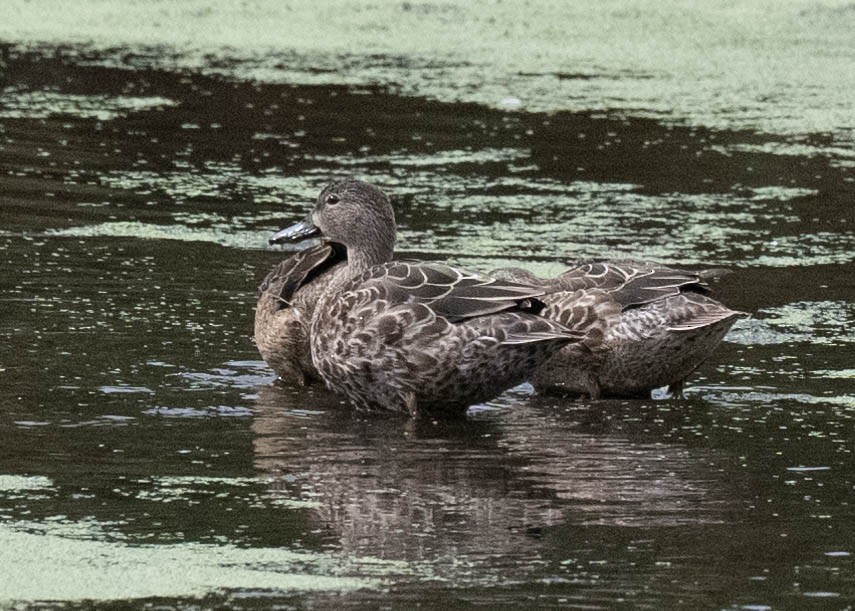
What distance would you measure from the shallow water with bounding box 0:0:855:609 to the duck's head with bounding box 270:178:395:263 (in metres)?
0.70

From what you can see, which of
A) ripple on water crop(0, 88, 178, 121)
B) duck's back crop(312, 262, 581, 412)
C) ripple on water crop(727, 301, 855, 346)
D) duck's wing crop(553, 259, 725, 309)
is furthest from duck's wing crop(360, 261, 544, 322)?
ripple on water crop(0, 88, 178, 121)

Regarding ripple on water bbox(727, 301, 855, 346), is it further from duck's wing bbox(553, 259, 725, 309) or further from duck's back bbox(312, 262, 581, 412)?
duck's back bbox(312, 262, 581, 412)

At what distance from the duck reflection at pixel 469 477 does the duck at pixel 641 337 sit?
0.84 ft

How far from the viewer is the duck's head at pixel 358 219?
7.79m

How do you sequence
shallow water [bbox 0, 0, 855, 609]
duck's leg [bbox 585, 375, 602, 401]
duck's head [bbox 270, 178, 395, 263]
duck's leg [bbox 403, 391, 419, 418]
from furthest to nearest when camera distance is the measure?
duck's head [bbox 270, 178, 395, 263] → duck's leg [bbox 585, 375, 602, 401] → duck's leg [bbox 403, 391, 419, 418] → shallow water [bbox 0, 0, 855, 609]

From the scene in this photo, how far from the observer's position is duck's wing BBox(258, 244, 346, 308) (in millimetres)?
7801

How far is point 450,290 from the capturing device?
6988 mm

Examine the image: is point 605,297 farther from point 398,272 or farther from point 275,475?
point 275,475

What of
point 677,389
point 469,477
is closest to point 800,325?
point 677,389

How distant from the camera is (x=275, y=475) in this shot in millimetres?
5980

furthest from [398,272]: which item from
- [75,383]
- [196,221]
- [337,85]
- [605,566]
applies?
[337,85]

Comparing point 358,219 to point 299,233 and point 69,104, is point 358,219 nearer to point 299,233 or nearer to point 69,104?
point 299,233

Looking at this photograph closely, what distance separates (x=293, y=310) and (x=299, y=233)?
19.8 inches

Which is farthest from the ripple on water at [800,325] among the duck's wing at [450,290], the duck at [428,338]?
the duck's wing at [450,290]
